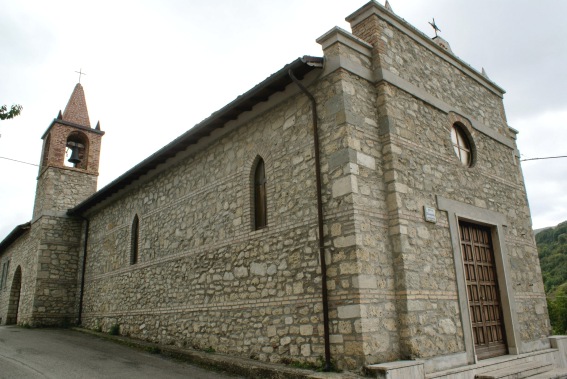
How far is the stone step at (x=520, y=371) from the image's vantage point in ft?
22.1

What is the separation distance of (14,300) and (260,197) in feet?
52.8

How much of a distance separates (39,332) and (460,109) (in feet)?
44.3

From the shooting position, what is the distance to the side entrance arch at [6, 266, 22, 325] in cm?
1880

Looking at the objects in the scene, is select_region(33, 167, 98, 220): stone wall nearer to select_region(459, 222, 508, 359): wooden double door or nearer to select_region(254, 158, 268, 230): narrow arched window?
select_region(254, 158, 268, 230): narrow arched window

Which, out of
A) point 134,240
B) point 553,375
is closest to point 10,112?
point 134,240

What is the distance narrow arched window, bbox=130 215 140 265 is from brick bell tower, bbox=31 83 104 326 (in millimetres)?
4893

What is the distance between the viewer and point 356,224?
6508 millimetres

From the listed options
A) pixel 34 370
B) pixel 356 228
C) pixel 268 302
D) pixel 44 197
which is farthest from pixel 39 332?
pixel 356 228

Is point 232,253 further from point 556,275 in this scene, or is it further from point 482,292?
point 556,275

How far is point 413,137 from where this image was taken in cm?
784

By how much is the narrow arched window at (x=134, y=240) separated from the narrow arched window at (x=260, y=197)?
525 centimetres

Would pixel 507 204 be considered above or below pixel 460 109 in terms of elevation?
below

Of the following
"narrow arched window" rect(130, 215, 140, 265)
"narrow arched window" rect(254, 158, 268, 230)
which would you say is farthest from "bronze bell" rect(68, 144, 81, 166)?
"narrow arched window" rect(254, 158, 268, 230)

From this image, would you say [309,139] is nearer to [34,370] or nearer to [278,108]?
[278,108]
